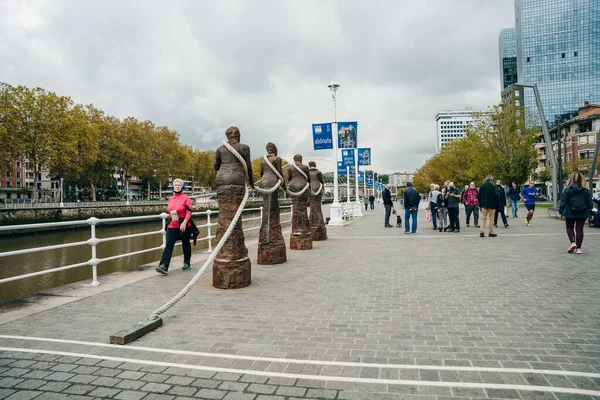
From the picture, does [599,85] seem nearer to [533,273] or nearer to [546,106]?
[546,106]

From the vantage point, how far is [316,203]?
13.0 m

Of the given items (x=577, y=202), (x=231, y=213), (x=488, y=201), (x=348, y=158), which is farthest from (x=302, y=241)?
(x=348, y=158)

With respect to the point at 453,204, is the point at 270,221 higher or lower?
lower

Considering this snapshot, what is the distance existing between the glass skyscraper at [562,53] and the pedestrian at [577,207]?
105245mm

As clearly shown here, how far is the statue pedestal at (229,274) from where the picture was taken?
A: 6.39m

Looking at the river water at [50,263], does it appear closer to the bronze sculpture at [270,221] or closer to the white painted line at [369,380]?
the bronze sculpture at [270,221]

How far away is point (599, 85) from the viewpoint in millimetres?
98625

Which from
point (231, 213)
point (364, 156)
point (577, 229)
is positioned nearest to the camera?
point (231, 213)

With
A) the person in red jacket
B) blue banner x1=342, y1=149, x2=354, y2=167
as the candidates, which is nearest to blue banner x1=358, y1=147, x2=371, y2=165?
blue banner x1=342, y1=149, x2=354, y2=167

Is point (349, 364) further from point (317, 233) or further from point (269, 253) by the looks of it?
point (317, 233)

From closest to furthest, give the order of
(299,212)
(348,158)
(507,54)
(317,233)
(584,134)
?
(299,212) → (317,233) → (348,158) → (584,134) → (507,54)

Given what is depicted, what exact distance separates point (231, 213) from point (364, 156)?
87.7ft

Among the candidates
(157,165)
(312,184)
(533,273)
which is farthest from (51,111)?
(533,273)

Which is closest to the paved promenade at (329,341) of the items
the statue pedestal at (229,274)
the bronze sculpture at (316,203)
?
the statue pedestal at (229,274)
